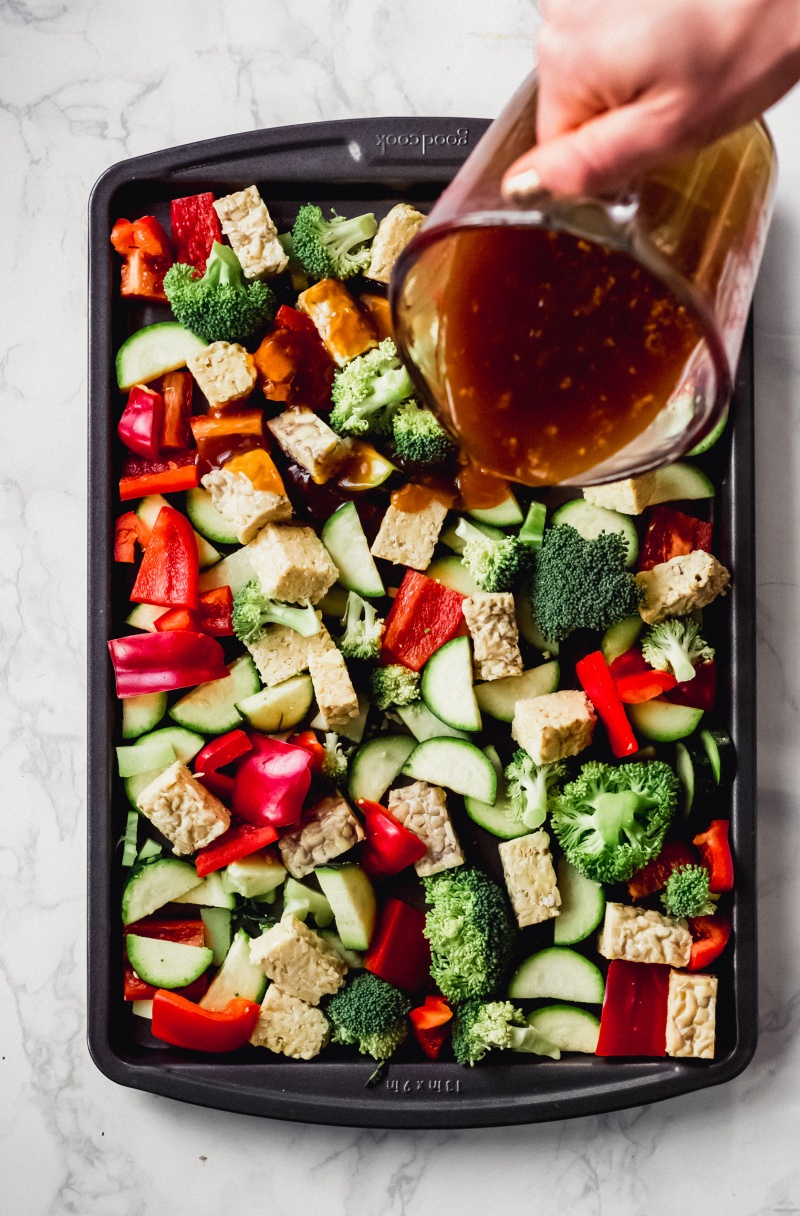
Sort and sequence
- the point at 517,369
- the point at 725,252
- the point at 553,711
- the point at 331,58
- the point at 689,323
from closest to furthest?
the point at 725,252
the point at 689,323
the point at 517,369
the point at 553,711
the point at 331,58

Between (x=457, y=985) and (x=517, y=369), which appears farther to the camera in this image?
(x=457, y=985)

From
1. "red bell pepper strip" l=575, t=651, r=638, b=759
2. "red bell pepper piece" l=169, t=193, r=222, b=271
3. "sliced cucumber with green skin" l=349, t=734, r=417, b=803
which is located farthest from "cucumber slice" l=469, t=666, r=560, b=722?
"red bell pepper piece" l=169, t=193, r=222, b=271

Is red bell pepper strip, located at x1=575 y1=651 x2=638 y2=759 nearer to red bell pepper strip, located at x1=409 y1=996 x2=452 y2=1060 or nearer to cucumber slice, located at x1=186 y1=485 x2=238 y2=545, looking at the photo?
red bell pepper strip, located at x1=409 y1=996 x2=452 y2=1060

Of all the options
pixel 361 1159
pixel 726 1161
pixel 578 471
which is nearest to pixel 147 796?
pixel 361 1159

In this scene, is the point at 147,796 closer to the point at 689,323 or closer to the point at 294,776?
the point at 294,776

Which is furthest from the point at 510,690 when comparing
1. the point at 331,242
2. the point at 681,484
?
the point at 331,242

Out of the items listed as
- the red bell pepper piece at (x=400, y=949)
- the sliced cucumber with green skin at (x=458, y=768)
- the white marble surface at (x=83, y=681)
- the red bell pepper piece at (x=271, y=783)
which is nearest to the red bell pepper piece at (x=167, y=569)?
the white marble surface at (x=83, y=681)

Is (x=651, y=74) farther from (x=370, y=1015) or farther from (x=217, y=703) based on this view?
(x=370, y=1015)
